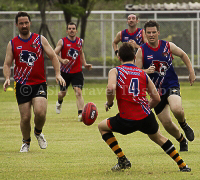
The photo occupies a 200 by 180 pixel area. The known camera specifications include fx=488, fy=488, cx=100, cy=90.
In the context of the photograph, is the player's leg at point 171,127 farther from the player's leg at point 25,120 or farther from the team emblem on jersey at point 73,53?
the team emblem on jersey at point 73,53

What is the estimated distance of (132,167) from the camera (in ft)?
20.7

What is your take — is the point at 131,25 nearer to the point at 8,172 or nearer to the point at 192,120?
the point at 192,120

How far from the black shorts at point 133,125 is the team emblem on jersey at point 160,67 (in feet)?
6.48

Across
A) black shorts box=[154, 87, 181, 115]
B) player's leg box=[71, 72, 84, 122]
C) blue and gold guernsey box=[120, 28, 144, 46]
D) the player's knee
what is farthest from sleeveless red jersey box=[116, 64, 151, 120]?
blue and gold guernsey box=[120, 28, 144, 46]

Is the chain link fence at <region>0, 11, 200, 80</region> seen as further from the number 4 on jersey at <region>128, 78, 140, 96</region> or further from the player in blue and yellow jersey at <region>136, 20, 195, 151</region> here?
the number 4 on jersey at <region>128, 78, 140, 96</region>

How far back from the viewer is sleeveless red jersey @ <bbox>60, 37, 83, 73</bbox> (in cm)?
1290

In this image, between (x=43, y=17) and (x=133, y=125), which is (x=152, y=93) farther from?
(x=43, y=17)

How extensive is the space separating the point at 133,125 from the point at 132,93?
15.1 inches

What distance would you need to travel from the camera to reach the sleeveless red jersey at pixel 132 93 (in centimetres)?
585

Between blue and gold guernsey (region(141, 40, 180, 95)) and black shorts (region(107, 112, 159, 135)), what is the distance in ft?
6.18

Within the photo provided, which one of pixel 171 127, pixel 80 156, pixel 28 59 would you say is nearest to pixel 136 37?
pixel 28 59

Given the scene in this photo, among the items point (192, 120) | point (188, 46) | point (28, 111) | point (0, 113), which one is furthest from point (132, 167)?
point (188, 46)

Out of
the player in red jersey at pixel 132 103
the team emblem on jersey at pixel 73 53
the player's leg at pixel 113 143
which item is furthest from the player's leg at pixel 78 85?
the player in red jersey at pixel 132 103

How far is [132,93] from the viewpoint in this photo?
230 inches
